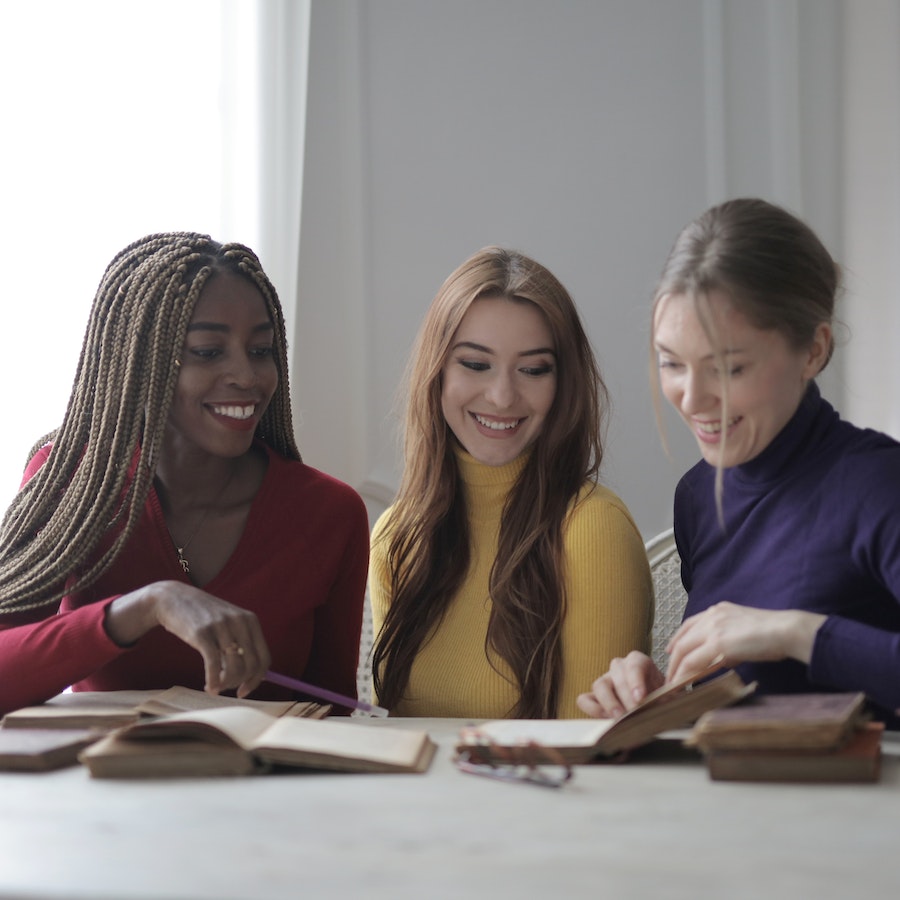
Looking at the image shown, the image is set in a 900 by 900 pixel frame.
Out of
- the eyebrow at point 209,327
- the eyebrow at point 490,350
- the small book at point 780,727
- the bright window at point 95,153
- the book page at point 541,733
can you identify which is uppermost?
the bright window at point 95,153

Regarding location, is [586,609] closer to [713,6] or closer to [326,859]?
[326,859]

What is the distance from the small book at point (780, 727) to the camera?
1158 millimetres

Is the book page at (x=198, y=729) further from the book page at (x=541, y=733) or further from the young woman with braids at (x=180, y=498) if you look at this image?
the young woman with braids at (x=180, y=498)

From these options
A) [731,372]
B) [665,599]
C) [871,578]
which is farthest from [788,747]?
[665,599]

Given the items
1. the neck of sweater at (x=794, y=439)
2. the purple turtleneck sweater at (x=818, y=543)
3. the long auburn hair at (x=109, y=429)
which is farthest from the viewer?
the long auburn hair at (x=109, y=429)

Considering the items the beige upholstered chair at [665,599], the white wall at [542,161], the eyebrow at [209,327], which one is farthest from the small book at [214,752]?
the white wall at [542,161]

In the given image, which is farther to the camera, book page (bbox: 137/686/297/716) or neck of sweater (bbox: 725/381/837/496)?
neck of sweater (bbox: 725/381/837/496)

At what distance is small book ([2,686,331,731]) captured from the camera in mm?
1449

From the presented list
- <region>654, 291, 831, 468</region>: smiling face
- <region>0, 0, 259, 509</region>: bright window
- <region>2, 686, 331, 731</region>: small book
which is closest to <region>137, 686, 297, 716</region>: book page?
<region>2, 686, 331, 731</region>: small book

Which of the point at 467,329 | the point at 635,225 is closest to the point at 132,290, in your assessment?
the point at 467,329

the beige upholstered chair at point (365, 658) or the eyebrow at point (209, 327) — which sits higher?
the eyebrow at point (209, 327)

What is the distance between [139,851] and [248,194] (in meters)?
2.12

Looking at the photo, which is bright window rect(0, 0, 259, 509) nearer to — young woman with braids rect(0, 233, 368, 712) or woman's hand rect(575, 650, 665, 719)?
young woman with braids rect(0, 233, 368, 712)

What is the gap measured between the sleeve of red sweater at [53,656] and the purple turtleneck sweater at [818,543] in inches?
33.5
